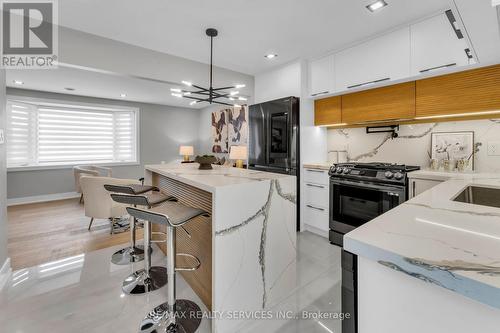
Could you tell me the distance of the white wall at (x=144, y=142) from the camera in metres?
4.73

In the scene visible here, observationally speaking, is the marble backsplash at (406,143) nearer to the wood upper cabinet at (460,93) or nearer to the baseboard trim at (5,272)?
the wood upper cabinet at (460,93)

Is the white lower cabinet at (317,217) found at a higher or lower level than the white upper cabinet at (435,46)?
lower

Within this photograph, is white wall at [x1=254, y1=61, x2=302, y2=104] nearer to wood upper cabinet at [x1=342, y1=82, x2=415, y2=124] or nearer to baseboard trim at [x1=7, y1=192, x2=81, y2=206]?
wood upper cabinet at [x1=342, y1=82, x2=415, y2=124]

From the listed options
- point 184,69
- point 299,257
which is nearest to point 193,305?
point 299,257

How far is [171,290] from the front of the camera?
1448 mm

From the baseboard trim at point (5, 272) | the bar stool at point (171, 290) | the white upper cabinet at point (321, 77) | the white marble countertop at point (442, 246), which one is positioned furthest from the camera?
the white upper cabinet at point (321, 77)

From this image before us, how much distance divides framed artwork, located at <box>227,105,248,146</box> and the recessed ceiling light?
3435mm

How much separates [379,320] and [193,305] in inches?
59.1

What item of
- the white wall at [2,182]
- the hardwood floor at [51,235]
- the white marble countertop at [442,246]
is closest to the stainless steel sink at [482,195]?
the white marble countertop at [442,246]

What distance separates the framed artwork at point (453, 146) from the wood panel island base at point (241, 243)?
1.86m

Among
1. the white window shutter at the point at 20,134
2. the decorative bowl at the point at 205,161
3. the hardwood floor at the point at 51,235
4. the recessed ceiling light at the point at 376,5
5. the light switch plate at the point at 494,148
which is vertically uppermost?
the recessed ceiling light at the point at 376,5

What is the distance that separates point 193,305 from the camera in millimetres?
1745

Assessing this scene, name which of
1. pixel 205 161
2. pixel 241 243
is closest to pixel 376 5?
pixel 205 161

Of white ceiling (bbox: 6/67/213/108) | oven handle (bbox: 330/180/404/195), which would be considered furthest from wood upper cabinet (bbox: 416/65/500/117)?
white ceiling (bbox: 6/67/213/108)
